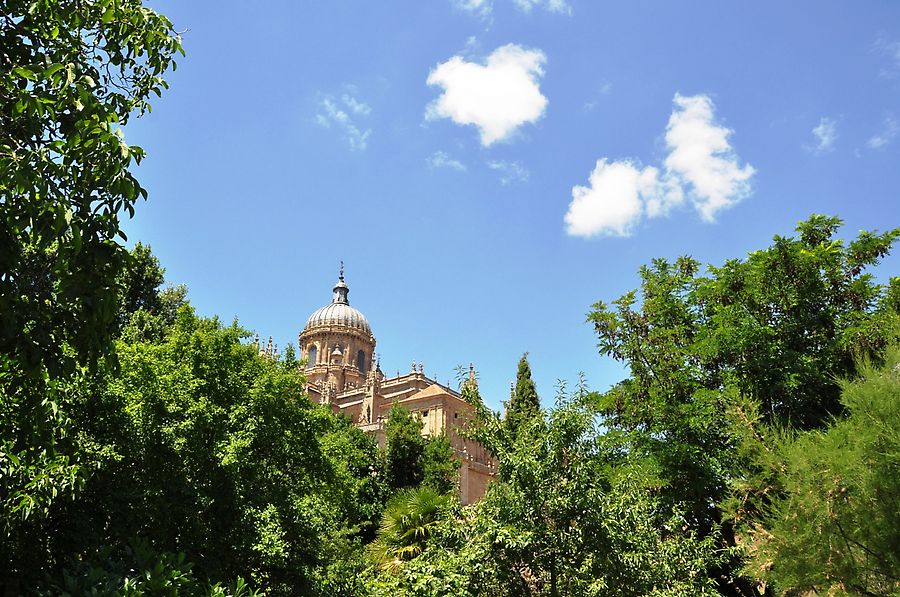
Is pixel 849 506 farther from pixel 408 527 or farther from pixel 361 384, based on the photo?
pixel 361 384

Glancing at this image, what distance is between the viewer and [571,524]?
1050 cm

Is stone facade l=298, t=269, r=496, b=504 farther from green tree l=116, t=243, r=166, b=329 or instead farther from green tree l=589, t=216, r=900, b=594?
green tree l=589, t=216, r=900, b=594

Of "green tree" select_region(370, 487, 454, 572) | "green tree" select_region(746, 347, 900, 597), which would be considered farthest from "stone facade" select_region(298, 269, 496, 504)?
"green tree" select_region(746, 347, 900, 597)

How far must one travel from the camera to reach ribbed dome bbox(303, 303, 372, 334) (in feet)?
236

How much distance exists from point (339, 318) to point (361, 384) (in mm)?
7460

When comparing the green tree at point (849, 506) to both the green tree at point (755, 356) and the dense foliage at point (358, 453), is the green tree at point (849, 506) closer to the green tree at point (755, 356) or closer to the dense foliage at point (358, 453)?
the dense foliage at point (358, 453)

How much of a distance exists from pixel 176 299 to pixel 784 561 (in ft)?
89.8

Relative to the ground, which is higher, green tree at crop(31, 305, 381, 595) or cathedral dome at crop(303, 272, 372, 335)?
cathedral dome at crop(303, 272, 372, 335)

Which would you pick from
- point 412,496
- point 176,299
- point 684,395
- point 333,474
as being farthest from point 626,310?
point 176,299

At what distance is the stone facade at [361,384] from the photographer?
5425cm

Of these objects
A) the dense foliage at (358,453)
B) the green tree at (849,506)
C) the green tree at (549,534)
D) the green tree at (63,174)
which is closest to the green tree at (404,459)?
the dense foliage at (358,453)

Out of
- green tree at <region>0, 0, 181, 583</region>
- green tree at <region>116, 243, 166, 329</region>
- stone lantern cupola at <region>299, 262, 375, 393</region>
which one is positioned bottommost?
green tree at <region>0, 0, 181, 583</region>

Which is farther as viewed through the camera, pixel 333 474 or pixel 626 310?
pixel 626 310

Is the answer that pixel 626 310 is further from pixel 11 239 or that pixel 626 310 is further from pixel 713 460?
pixel 11 239
